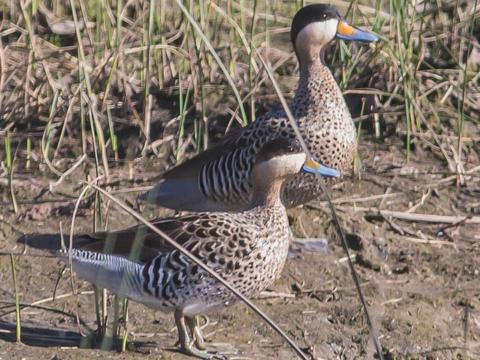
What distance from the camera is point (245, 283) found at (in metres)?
4.96

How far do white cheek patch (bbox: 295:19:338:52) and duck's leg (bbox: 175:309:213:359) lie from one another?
1.94 meters

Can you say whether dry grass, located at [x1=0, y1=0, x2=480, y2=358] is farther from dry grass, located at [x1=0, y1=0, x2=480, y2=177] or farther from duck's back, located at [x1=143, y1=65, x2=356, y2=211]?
duck's back, located at [x1=143, y1=65, x2=356, y2=211]

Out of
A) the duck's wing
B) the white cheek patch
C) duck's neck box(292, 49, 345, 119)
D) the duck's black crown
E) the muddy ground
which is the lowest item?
the muddy ground

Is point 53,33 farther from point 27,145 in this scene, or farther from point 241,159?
point 241,159

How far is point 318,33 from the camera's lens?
633 cm

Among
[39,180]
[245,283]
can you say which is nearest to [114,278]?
[245,283]

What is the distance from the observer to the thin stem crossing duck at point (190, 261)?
496 cm

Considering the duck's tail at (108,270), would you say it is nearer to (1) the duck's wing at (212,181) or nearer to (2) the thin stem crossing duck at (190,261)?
(2) the thin stem crossing duck at (190,261)

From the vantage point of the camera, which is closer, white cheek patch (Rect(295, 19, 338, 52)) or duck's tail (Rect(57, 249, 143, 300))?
duck's tail (Rect(57, 249, 143, 300))

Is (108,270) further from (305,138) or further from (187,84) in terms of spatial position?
(187,84)

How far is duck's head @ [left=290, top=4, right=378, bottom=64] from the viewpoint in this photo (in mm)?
6293

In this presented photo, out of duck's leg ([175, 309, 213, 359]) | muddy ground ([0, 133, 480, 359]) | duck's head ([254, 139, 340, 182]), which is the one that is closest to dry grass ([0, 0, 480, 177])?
muddy ground ([0, 133, 480, 359])

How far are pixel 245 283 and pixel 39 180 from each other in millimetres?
2331

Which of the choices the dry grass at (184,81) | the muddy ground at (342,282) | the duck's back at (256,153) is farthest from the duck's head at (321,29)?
the muddy ground at (342,282)
